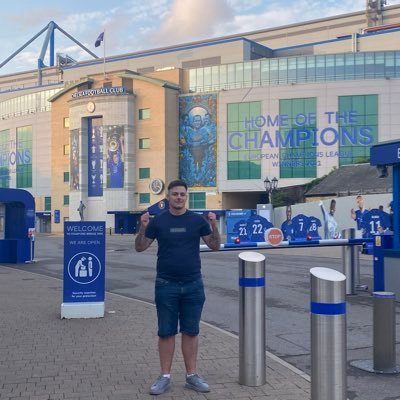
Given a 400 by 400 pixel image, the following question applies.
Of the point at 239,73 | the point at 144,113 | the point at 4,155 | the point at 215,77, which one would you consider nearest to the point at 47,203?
the point at 4,155

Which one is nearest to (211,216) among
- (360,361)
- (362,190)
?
(360,361)

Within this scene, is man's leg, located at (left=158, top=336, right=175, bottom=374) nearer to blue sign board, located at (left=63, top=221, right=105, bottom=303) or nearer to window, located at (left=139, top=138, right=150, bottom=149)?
blue sign board, located at (left=63, top=221, right=105, bottom=303)

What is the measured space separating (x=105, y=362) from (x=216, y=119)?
188 ft

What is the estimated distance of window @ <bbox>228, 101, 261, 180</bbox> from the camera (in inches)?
2398

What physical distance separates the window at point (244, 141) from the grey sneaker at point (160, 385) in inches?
2189

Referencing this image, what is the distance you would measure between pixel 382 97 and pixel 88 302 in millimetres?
52475

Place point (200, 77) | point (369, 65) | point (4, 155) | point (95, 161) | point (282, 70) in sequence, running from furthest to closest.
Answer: point (4, 155), point (95, 161), point (200, 77), point (282, 70), point (369, 65)

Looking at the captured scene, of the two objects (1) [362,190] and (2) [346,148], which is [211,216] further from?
(2) [346,148]

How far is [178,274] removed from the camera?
18.1ft

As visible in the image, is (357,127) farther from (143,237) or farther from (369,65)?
(143,237)

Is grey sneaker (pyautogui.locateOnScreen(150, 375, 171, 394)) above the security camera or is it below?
below

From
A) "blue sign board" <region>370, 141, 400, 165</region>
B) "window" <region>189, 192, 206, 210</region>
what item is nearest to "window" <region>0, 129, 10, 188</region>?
"window" <region>189, 192, 206, 210</region>

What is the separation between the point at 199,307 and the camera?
5.61 m

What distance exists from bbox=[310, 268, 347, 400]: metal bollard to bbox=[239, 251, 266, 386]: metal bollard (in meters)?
1.12
